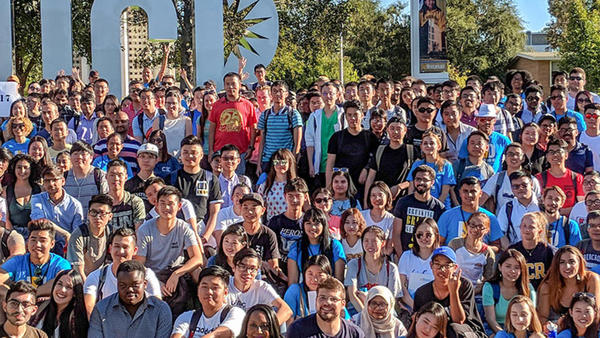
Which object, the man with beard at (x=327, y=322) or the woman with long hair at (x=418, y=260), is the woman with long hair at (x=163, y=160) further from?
the man with beard at (x=327, y=322)

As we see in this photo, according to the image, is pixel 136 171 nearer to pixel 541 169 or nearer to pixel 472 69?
pixel 541 169

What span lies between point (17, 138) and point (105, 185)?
195 centimetres

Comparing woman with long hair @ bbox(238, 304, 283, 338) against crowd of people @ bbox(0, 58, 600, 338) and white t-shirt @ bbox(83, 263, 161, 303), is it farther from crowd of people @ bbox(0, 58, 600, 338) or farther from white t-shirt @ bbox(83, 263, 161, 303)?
white t-shirt @ bbox(83, 263, 161, 303)

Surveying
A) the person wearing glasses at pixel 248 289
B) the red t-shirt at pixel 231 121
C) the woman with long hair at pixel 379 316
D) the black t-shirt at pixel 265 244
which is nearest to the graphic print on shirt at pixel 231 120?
the red t-shirt at pixel 231 121

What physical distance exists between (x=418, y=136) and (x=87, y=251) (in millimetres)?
3953

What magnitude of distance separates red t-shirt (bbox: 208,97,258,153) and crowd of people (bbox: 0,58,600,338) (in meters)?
0.02

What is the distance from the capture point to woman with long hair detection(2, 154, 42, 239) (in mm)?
8414

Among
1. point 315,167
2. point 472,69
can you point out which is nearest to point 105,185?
point 315,167

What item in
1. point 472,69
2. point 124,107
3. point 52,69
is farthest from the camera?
point 472,69

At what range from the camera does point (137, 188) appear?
876 cm

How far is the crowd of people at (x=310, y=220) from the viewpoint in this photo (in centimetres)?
661

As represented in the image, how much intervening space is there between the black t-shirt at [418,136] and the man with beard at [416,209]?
41.3 inches

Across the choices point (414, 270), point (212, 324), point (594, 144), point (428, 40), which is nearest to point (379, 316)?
point (414, 270)

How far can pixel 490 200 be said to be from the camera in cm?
872
